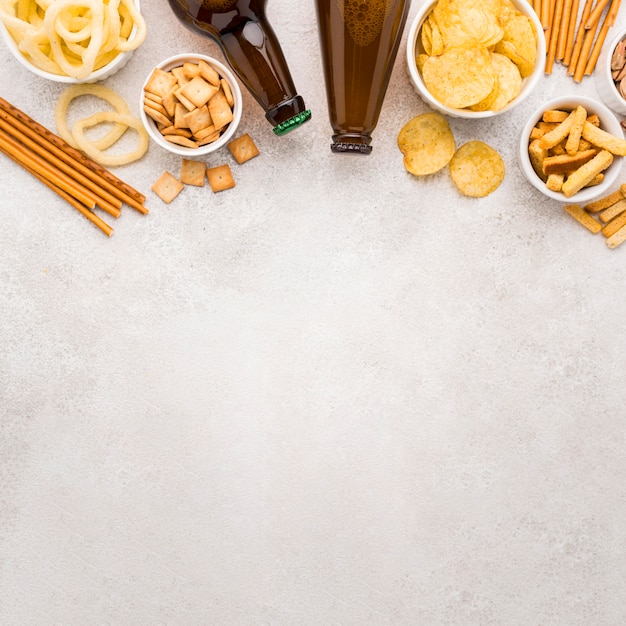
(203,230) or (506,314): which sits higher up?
(203,230)

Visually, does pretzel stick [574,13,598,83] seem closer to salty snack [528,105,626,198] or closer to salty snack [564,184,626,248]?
salty snack [528,105,626,198]

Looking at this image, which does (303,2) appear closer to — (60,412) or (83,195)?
(83,195)

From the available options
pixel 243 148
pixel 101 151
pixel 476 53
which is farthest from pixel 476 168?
pixel 101 151

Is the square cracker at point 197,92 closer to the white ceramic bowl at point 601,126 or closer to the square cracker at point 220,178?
the square cracker at point 220,178

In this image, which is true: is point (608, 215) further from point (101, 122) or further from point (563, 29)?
point (101, 122)

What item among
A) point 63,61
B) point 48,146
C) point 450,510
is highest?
point 63,61

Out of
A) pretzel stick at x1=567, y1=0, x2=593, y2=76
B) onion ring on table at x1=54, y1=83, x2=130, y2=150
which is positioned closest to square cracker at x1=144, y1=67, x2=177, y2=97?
onion ring on table at x1=54, y1=83, x2=130, y2=150

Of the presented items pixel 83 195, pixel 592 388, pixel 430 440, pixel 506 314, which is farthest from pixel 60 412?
pixel 592 388
